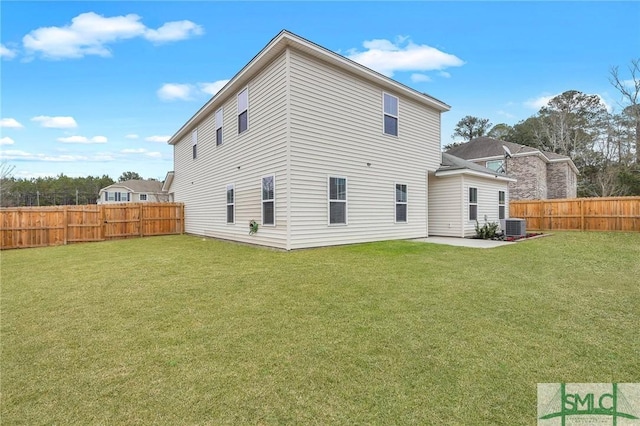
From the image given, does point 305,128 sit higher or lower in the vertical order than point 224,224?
higher

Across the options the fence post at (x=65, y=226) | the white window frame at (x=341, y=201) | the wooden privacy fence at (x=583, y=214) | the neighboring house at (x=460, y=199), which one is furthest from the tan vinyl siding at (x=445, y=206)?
the fence post at (x=65, y=226)

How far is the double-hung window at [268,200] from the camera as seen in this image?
879 centimetres

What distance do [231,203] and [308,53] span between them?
229 inches

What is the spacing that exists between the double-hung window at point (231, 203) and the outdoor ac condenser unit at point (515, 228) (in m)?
10.5

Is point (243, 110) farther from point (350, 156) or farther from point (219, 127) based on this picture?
point (350, 156)

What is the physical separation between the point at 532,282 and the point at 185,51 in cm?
1387

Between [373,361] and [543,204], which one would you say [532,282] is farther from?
[543,204]

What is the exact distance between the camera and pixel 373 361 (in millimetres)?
2590

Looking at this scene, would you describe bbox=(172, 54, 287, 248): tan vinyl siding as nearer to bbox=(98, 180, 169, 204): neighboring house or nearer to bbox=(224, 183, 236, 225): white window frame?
bbox=(224, 183, 236, 225): white window frame

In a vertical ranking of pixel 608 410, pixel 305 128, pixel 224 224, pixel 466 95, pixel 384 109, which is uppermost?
pixel 466 95

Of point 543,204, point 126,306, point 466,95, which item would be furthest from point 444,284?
point 466,95

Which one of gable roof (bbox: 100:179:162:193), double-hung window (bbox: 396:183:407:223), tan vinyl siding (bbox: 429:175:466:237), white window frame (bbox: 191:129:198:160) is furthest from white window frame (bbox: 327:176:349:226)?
gable roof (bbox: 100:179:162:193)

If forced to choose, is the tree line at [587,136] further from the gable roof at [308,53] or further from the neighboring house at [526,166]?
the gable roof at [308,53]

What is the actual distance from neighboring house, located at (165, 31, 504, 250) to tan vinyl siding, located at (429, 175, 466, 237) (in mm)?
874
